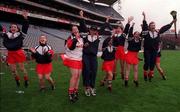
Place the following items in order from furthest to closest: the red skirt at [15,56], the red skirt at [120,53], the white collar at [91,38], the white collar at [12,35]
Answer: the red skirt at [120,53]
the red skirt at [15,56]
the white collar at [12,35]
the white collar at [91,38]

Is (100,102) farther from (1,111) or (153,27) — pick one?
(153,27)

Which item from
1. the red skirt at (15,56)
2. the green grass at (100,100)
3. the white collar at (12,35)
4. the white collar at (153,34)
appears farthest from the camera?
the white collar at (153,34)

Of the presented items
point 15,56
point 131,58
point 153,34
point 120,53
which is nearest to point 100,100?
point 131,58

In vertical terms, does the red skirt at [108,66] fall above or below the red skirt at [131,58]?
below

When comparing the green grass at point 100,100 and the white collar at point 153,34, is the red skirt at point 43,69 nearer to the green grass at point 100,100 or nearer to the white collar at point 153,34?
the green grass at point 100,100

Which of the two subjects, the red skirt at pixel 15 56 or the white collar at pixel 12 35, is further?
Answer: the red skirt at pixel 15 56

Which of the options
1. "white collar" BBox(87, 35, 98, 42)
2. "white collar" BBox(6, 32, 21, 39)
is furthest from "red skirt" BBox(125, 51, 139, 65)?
"white collar" BBox(6, 32, 21, 39)

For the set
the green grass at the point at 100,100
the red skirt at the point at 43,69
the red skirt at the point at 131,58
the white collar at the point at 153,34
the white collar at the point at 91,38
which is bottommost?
the green grass at the point at 100,100

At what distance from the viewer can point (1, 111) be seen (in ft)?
29.1

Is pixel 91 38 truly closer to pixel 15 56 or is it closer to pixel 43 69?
pixel 43 69

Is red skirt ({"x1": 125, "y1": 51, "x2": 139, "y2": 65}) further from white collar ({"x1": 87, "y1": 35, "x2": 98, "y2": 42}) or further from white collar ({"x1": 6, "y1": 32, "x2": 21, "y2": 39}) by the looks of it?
white collar ({"x1": 6, "y1": 32, "x2": 21, "y2": 39})

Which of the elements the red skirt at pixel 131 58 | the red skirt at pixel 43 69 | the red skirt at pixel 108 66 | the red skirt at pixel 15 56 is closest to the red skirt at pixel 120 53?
the red skirt at pixel 131 58

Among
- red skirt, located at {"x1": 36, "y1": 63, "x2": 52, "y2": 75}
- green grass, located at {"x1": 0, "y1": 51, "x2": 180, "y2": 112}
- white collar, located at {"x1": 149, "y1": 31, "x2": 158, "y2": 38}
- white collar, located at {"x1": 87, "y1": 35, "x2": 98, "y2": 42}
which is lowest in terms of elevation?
green grass, located at {"x1": 0, "y1": 51, "x2": 180, "y2": 112}

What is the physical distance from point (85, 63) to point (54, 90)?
1.75 m
